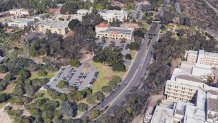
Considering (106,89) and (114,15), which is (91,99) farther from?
(114,15)

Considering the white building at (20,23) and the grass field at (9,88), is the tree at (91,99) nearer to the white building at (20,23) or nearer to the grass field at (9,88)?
the grass field at (9,88)

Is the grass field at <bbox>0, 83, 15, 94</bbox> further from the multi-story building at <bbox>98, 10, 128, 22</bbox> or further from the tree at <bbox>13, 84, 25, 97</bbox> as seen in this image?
the multi-story building at <bbox>98, 10, 128, 22</bbox>

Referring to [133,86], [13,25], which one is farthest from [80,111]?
[13,25]

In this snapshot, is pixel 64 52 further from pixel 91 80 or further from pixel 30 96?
pixel 30 96

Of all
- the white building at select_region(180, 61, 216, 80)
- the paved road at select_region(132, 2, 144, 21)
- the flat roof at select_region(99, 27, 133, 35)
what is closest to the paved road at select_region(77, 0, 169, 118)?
the flat roof at select_region(99, 27, 133, 35)

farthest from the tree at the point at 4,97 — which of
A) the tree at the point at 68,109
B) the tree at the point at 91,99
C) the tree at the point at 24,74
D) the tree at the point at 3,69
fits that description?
the tree at the point at 91,99

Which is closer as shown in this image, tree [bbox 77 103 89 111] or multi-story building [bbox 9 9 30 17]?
tree [bbox 77 103 89 111]
